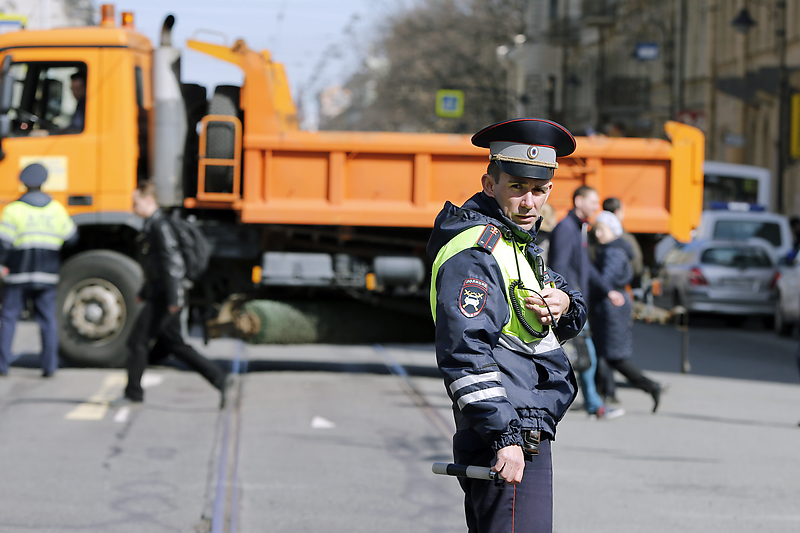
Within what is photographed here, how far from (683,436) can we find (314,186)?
167 inches

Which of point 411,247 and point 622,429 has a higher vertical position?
point 411,247

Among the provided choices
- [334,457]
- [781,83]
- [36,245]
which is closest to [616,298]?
[334,457]

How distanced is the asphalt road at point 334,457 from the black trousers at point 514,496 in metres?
2.34

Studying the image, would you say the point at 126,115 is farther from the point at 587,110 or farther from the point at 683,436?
the point at 587,110

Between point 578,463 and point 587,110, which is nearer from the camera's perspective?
point 578,463

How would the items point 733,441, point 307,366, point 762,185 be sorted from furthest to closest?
1. point 762,185
2. point 307,366
3. point 733,441

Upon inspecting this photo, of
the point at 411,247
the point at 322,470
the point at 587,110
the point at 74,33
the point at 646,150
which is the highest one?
the point at 587,110

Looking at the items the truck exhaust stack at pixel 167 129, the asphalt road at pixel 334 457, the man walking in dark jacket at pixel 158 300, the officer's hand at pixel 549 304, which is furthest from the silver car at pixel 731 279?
the officer's hand at pixel 549 304

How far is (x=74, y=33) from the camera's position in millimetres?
11570

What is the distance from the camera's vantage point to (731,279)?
19719 millimetres

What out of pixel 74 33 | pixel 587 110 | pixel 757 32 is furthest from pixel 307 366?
pixel 587 110

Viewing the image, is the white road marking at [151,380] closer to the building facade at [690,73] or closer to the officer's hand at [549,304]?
the officer's hand at [549,304]

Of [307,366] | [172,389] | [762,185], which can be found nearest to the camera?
[172,389]

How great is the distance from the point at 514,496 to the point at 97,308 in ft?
28.2
